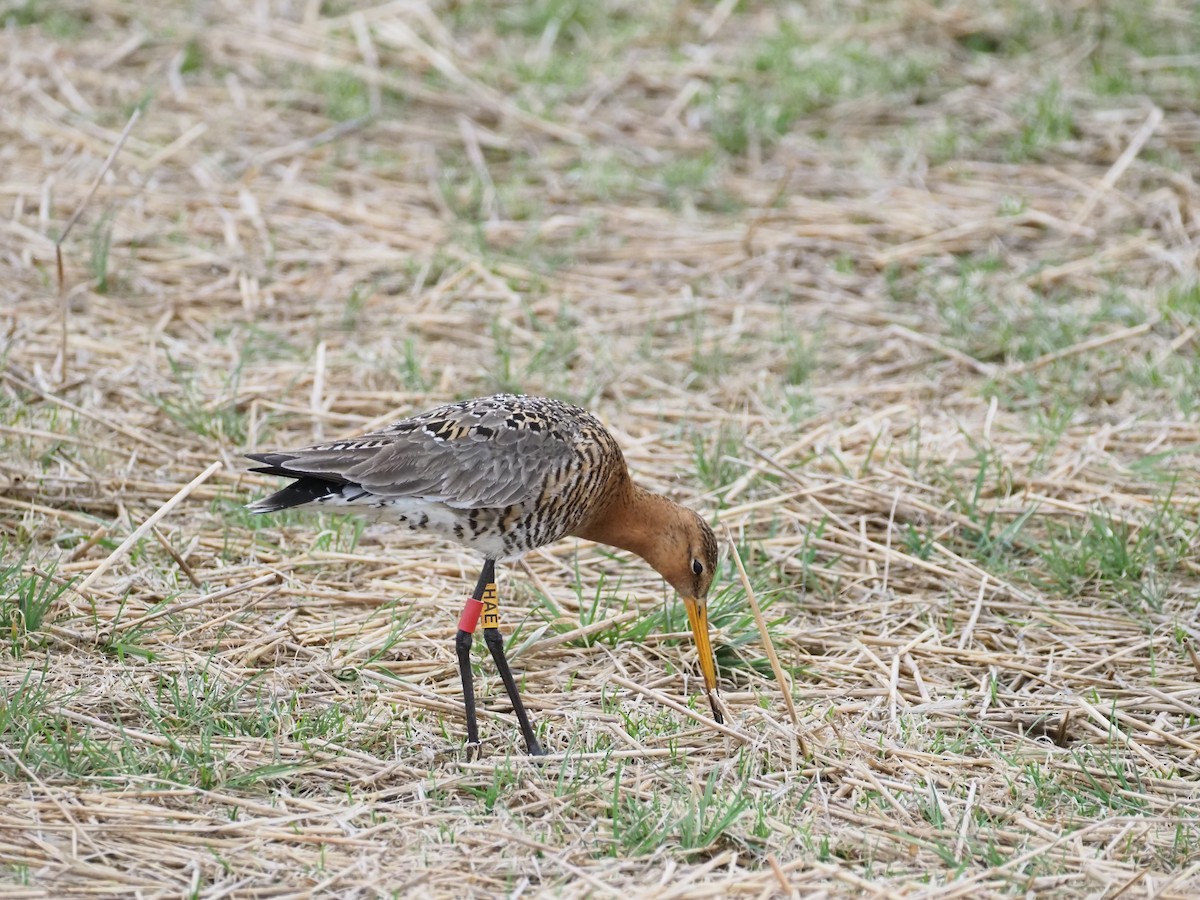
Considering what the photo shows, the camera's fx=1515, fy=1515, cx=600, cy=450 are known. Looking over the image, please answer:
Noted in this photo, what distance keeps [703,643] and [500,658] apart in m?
0.66

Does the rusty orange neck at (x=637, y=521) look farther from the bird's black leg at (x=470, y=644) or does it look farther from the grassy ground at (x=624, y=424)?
the bird's black leg at (x=470, y=644)

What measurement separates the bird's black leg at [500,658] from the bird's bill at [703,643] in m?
0.54

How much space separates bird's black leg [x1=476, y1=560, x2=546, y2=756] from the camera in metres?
4.34

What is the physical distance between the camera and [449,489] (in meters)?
4.54

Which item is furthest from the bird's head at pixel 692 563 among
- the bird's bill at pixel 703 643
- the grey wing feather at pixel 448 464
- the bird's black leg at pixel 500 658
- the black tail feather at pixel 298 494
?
the black tail feather at pixel 298 494

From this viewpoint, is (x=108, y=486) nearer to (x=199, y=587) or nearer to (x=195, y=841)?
(x=199, y=587)

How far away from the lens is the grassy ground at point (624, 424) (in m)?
3.92

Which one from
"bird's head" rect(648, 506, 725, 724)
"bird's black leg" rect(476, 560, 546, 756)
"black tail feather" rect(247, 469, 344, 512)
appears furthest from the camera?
"bird's head" rect(648, 506, 725, 724)

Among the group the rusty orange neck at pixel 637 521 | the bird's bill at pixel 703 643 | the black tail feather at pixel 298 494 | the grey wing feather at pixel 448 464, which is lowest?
the bird's bill at pixel 703 643

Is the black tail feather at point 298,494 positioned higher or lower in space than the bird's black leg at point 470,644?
higher

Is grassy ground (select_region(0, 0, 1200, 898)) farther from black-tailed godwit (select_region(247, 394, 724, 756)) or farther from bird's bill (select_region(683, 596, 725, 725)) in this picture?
black-tailed godwit (select_region(247, 394, 724, 756))

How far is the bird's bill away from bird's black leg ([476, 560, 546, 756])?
0.54 metres

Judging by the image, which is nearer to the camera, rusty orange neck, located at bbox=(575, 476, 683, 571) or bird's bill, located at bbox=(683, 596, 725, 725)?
bird's bill, located at bbox=(683, 596, 725, 725)

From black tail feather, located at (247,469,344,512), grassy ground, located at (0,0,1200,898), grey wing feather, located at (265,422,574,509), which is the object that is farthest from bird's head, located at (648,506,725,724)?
black tail feather, located at (247,469,344,512)
